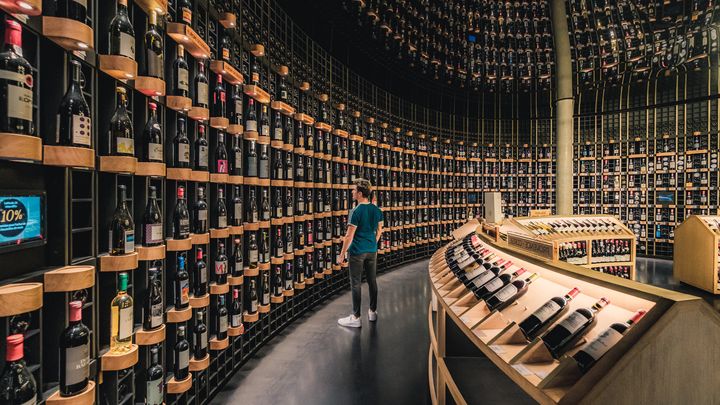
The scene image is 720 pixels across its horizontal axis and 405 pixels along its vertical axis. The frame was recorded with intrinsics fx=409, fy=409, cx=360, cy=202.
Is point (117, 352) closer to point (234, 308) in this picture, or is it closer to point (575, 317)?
point (234, 308)

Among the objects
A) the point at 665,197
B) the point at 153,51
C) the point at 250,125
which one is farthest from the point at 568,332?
the point at 665,197

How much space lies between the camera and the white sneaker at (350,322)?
461 cm

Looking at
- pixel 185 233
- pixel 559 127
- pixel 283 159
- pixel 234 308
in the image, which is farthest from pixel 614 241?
pixel 185 233

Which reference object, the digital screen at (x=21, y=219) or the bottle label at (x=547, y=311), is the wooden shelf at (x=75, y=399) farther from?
the bottle label at (x=547, y=311)

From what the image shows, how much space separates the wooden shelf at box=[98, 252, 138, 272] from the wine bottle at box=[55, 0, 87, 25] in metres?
1.02

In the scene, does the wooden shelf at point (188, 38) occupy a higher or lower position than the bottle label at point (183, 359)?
higher

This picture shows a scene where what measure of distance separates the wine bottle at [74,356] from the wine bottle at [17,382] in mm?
112

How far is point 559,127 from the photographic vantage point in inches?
289

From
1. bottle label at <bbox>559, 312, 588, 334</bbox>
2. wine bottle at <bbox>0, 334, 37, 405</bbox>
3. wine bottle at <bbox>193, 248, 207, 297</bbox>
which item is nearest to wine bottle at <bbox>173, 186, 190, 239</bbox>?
wine bottle at <bbox>193, 248, 207, 297</bbox>

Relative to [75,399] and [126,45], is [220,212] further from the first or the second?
[75,399]

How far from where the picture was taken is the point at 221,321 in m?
3.17

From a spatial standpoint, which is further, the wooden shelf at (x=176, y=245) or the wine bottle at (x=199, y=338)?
the wine bottle at (x=199, y=338)

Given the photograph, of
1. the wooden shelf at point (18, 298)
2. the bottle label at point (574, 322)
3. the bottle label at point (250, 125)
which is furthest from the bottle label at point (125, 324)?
the bottle label at point (250, 125)

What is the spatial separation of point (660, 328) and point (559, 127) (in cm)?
700
